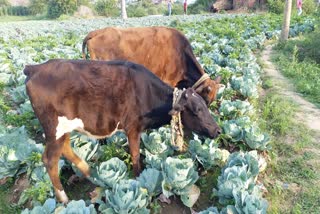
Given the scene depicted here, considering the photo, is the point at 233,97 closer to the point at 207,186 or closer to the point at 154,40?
the point at 154,40

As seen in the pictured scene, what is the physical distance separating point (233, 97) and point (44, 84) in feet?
15.1

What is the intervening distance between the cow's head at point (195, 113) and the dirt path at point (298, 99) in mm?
2914

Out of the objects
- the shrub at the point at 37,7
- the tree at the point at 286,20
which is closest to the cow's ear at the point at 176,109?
the tree at the point at 286,20

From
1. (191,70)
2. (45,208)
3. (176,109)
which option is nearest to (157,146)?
(176,109)

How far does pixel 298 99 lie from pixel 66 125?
558cm

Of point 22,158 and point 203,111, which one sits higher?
point 203,111

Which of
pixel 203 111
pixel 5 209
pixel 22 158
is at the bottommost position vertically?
pixel 5 209

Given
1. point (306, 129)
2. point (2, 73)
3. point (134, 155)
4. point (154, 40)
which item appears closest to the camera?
point (134, 155)

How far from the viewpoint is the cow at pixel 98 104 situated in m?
3.61

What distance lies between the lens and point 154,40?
263 inches

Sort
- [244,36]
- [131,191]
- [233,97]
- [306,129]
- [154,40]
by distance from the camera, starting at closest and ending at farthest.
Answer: [131,191] → [306,129] → [154,40] → [233,97] → [244,36]

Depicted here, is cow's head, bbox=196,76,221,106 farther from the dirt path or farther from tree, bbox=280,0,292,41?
tree, bbox=280,0,292,41

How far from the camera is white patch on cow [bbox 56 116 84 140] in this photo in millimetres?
3640

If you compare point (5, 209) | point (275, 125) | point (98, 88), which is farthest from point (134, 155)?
point (275, 125)
